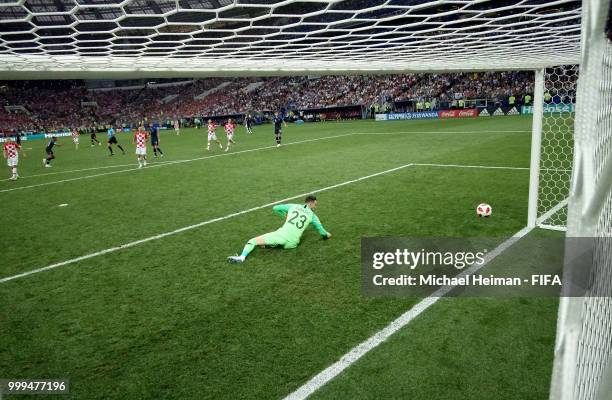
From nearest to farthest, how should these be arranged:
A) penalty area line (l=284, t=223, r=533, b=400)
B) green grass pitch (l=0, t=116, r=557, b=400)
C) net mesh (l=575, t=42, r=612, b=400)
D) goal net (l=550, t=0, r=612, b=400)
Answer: goal net (l=550, t=0, r=612, b=400) → net mesh (l=575, t=42, r=612, b=400) → penalty area line (l=284, t=223, r=533, b=400) → green grass pitch (l=0, t=116, r=557, b=400)

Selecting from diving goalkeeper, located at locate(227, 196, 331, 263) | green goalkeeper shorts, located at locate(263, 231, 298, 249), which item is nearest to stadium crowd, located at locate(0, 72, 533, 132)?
diving goalkeeper, located at locate(227, 196, 331, 263)

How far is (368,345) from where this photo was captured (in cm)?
350

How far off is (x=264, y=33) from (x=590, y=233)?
458 centimetres

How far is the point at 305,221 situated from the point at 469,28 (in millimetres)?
3220

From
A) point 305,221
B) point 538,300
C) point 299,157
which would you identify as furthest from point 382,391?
point 299,157

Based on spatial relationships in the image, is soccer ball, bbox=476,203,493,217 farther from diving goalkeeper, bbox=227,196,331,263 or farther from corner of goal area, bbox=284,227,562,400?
diving goalkeeper, bbox=227,196,331,263

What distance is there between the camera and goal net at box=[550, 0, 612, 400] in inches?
42.8

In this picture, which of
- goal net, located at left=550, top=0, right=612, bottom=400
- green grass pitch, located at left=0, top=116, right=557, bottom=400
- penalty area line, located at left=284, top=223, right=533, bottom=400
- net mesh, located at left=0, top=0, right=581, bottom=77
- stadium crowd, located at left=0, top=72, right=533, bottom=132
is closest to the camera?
goal net, located at left=550, top=0, right=612, bottom=400

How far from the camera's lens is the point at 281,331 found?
3816mm

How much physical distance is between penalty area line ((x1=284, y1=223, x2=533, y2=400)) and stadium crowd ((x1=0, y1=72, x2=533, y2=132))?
93.3 feet

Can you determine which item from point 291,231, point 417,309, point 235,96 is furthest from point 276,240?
point 235,96

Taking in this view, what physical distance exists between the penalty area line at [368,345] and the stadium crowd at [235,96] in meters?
28.4

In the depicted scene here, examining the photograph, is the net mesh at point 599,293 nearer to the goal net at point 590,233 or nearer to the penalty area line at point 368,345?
the goal net at point 590,233

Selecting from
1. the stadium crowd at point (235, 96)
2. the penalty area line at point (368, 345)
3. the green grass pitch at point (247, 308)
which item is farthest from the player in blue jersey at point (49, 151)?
the stadium crowd at point (235, 96)
